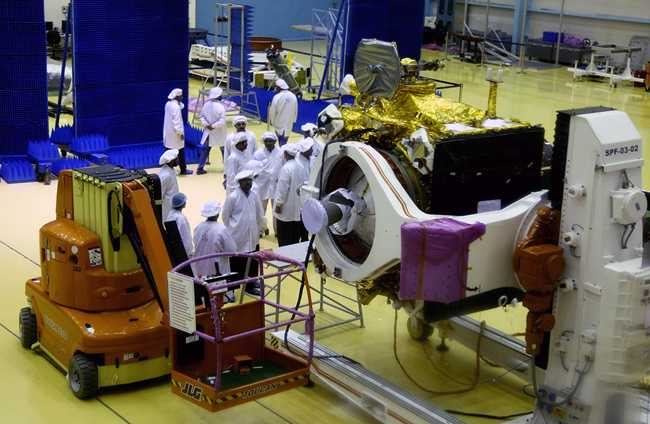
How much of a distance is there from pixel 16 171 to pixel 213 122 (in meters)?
3.58

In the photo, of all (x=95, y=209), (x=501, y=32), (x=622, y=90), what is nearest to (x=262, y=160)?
(x=95, y=209)

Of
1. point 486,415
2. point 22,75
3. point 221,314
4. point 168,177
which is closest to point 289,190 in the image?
point 168,177

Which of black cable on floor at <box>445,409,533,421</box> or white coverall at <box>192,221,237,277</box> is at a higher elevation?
white coverall at <box>192,221,237,277</box>

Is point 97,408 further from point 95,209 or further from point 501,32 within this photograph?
point 501,32

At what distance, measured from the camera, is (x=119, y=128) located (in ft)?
59.1

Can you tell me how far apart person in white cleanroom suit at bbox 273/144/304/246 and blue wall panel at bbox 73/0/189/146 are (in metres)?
6.19

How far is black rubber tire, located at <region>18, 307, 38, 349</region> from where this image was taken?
32.4 feet

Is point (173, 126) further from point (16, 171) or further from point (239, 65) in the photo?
point (239, 65)

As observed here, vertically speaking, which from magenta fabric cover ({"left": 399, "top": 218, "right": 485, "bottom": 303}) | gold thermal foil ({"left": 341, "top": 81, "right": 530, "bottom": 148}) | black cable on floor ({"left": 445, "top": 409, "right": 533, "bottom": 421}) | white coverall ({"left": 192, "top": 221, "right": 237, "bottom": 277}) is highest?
gold thermal foil ({"left": 341, "top": 81, "right": 530, "bottom": 148})

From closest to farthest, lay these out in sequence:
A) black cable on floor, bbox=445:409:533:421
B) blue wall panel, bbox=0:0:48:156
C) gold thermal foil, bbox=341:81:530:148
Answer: gold thermal foil, bbox=341:81:530:148
black cable on floor, bbox=445:409:533:421
blue wall panel, bbox=0:0:48:156

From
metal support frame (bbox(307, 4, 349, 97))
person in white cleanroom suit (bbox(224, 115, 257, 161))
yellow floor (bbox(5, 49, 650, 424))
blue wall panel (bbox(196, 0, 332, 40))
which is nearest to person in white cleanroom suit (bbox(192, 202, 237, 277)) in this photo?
yellow floor (bbox(5, 49, 650, 424))

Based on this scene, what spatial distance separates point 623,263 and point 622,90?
2222 cm

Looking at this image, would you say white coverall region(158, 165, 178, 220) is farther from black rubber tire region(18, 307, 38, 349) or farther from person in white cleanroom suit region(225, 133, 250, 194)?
black rubber tire region(18, 307, 38, 349)

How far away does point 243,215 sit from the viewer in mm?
11391
